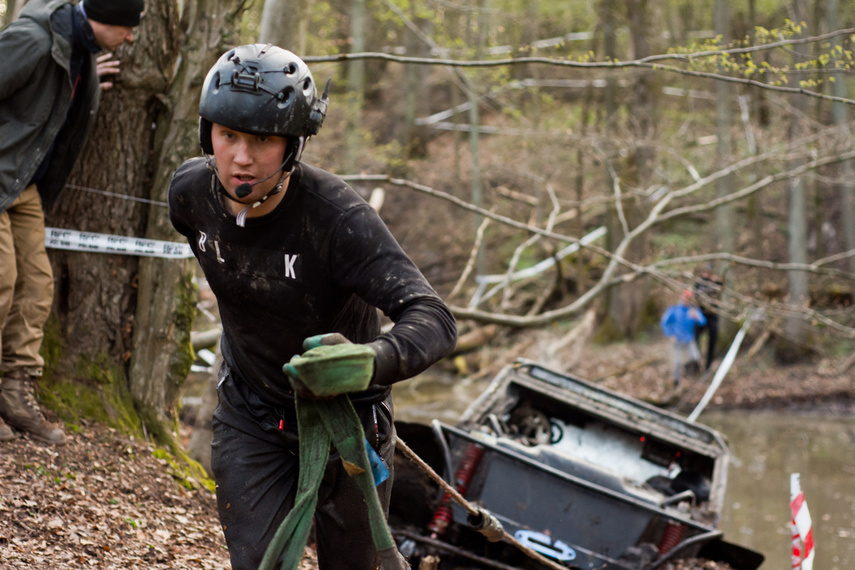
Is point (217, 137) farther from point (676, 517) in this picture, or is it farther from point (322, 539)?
point (676, 517)

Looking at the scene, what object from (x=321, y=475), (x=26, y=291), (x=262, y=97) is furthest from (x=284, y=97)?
(x=26, y=291)

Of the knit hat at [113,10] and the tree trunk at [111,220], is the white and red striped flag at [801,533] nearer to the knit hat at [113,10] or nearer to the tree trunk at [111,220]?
the tree trunk at [111,220]

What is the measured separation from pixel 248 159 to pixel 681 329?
14306mm

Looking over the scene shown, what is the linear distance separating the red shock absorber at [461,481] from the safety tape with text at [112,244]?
2604mm

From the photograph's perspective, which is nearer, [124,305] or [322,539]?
[322,539]

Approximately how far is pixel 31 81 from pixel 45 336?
173cm

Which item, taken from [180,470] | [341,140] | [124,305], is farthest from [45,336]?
[341,140]

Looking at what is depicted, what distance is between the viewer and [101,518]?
15.2ft

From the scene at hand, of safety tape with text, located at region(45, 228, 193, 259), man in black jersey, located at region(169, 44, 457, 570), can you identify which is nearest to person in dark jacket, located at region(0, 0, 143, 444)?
safety tape with text, located at region(45, 228, 193, 259)

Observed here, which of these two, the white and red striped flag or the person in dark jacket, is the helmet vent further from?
the white and red striped flag

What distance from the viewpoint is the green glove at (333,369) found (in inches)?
90.5

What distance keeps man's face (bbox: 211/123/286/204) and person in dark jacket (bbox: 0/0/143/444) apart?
8.17ft

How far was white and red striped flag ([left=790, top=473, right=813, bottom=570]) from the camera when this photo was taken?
5938mm

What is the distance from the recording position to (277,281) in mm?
2885
